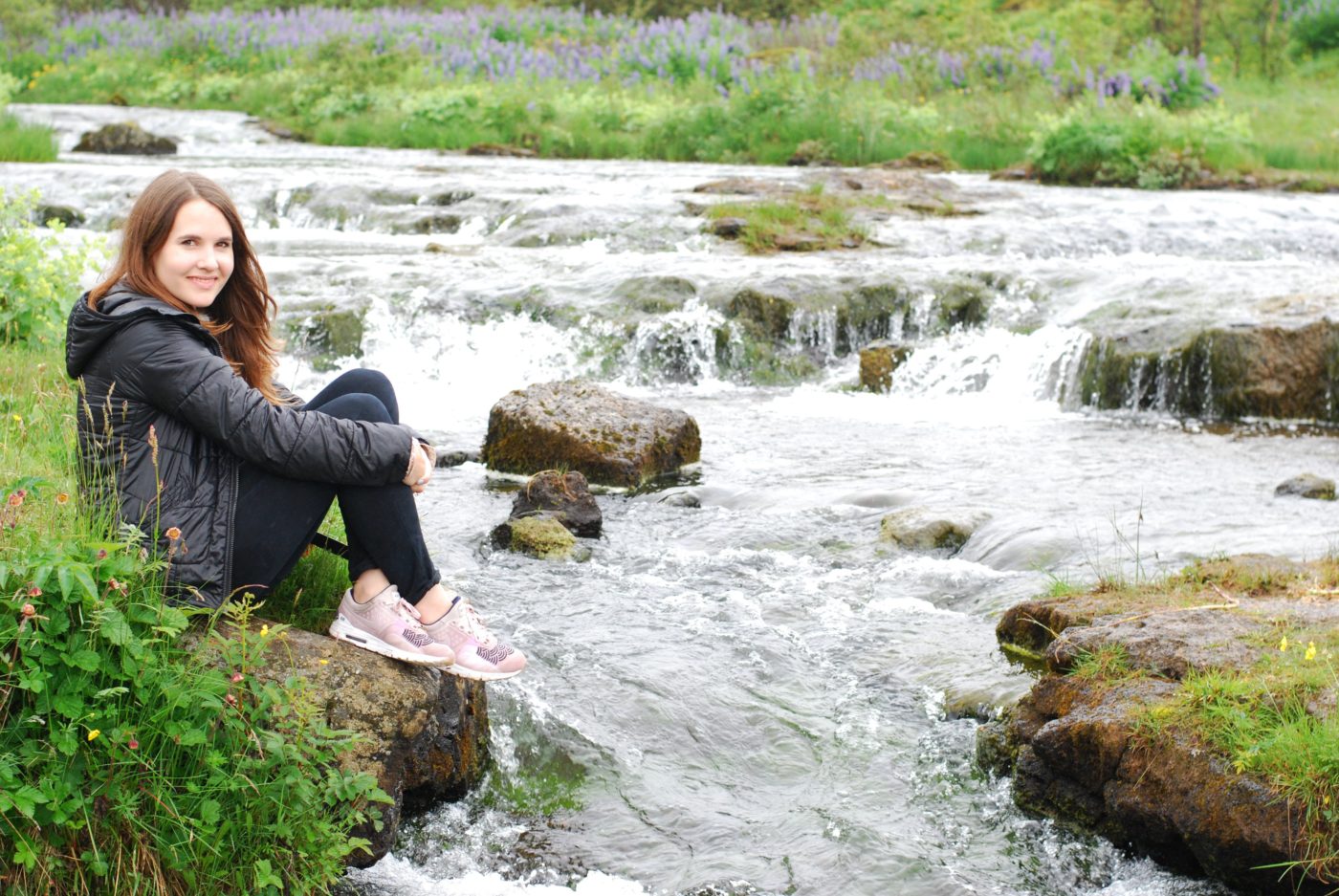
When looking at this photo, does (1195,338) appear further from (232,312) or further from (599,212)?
(232,312)

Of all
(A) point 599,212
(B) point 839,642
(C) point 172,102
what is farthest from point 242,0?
(B) point 839,642

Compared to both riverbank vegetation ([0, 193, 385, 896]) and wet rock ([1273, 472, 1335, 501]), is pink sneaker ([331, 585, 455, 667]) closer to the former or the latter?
riverbank vegetation ([0, 193, 385, 896])

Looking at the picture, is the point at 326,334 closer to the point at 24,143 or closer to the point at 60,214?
the point at 60,214

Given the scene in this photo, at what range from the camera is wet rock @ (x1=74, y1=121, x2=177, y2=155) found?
22.8 m

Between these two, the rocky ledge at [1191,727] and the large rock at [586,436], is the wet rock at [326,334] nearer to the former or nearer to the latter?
the large rock at [586,436]

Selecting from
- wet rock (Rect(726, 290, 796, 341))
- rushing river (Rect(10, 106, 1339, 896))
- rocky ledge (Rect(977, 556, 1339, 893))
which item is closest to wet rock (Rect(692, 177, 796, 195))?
rushing river (Rect(10, 106, 1339, 896))

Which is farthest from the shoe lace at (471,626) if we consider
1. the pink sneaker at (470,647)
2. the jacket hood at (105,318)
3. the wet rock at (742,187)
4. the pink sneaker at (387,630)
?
the wet rock at (742,187)

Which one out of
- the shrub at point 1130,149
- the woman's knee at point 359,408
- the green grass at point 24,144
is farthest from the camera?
the shrub at point 1130,149

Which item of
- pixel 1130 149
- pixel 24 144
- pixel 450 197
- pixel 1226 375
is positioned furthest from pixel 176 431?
pixel 1130 149

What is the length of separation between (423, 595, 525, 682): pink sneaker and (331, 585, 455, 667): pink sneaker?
0.24 feet

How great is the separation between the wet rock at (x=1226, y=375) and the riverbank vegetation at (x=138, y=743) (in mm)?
8499

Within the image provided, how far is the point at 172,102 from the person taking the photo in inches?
1259

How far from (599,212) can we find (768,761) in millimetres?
11774

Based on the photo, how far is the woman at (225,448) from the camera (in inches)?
157
